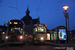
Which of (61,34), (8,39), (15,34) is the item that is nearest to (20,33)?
(15,34)

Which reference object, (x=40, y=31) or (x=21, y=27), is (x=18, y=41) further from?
(x=40, y=31)

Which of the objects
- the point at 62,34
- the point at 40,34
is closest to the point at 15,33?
the point at 40,34

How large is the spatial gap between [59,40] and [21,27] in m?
8.47

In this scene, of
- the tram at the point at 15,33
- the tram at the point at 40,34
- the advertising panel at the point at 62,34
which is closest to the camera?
the tram at the point at 15,33

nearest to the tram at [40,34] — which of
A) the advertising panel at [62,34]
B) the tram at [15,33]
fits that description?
the advertising panel at [62,34]

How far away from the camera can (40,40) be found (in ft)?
65.1

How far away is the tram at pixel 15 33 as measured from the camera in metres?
16.4

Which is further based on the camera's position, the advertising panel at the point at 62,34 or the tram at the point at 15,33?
the advertising panel at the point at 62,34

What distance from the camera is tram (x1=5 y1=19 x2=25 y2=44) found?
1641 centimetres

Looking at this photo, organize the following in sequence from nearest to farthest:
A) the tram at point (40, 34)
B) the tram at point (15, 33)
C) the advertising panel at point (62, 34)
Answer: the tram at point (15, 33) < the tram at point (40, 34) < the advertising panel at point (62, 34)

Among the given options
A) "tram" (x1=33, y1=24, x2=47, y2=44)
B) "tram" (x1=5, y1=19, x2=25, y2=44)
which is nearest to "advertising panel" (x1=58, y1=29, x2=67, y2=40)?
"tram" (x1=33, y1=24, x2=47, y2=44)

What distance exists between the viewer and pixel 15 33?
1661 centimetres

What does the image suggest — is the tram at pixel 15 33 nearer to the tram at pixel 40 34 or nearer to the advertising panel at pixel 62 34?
the tram at pixel 40 34

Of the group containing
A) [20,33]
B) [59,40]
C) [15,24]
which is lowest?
[59,40]
